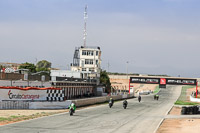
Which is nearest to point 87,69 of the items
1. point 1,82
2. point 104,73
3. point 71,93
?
point 104,73

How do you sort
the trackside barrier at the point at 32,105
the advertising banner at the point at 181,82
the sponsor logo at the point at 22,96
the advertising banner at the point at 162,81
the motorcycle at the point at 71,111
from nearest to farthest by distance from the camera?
the motorcycle at the point at 71,111 < the trackside barrier at the point at 32,105 < the sponsor logo at the point at 22,96 < the advertising banner at the point at 162,81 < the advertising banner at the point at 181,82

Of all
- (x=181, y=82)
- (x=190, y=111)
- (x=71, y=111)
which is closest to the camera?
(x=71, y=111)

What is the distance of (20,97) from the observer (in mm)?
33125

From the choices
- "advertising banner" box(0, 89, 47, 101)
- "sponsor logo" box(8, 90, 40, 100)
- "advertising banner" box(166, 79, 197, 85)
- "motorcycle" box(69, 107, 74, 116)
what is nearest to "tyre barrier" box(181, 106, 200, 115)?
"motorcycle" box(69, 107, 74, 116)

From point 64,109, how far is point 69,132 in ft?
53.2

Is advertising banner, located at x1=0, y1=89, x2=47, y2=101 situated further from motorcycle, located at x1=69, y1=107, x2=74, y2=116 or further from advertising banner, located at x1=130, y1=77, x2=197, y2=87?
advertising banner, located at x1=130, y1=77, x2=197, y2=87

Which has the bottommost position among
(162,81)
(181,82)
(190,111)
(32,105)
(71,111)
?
(190,111)

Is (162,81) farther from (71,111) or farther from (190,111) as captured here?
(71,111)

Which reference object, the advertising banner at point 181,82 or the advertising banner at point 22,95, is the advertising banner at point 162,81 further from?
the advertising banner at point 22,95

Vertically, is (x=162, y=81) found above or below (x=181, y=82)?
above

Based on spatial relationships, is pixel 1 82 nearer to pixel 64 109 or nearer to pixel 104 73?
pixel 64 109

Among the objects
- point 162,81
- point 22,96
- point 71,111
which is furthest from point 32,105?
point 162,81

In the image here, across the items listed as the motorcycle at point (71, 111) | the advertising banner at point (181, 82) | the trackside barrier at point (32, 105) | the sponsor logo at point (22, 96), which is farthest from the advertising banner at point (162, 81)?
the motorcycle at point (71, 111)

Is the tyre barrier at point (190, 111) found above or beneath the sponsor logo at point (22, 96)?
beneath
